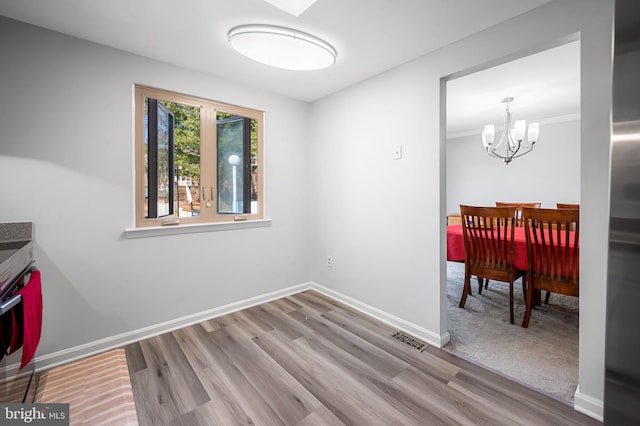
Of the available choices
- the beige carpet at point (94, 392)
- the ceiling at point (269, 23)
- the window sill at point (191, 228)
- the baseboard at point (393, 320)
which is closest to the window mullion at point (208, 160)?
the window sill at point (191, 228)

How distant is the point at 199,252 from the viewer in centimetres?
260

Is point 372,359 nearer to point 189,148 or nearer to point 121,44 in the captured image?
point 189,148

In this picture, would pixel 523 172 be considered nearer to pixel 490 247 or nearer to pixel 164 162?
pixel 490 247

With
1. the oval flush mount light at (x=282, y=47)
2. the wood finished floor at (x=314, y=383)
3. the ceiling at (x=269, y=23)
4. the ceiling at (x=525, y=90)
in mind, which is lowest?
the wood finished floor at (x=314, y=383)

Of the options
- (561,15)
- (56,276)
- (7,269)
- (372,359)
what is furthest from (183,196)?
(561,15)

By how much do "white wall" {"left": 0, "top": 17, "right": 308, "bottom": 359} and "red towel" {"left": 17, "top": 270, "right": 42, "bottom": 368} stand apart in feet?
2.88

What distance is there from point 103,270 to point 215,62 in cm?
187

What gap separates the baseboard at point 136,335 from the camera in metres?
1.93

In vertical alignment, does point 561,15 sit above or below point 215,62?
below

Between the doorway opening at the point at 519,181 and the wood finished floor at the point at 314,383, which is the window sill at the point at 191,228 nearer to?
the wood finished floor at the point at 314,383

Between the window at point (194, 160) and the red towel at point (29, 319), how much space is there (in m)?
1.13

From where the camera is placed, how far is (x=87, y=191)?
2043 millimetres

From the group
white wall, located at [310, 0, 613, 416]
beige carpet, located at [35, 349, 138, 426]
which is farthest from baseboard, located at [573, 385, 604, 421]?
beige carpet, located at [35, 349, 138, 426]

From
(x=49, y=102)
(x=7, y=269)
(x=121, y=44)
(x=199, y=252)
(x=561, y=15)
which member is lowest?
(x=199, y=252)
